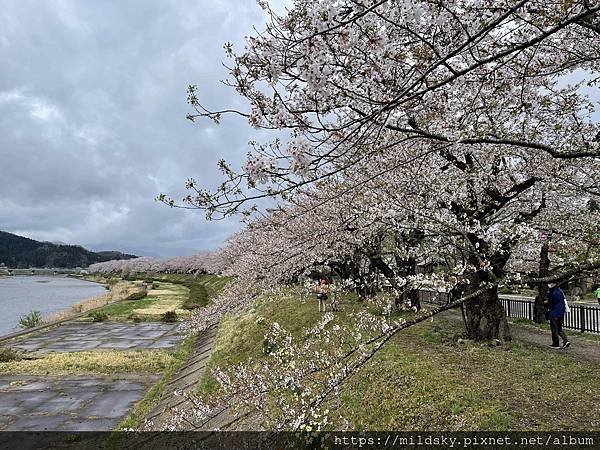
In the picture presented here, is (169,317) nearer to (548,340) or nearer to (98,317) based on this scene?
(98,317)

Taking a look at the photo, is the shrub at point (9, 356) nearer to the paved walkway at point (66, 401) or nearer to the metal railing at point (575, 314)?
the paved walkway at point (66, 401)

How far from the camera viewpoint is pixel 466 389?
748 centimetres

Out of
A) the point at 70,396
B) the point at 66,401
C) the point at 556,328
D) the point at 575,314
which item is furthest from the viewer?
the point at 575,314

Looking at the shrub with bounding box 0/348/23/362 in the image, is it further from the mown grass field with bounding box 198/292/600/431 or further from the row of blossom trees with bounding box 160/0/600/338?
the mown grass field with bounding box 198/292/600/431

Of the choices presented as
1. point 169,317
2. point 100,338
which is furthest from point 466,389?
point 169,317

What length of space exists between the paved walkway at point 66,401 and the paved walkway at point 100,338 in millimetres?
6626

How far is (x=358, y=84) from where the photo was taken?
5336 millimetres

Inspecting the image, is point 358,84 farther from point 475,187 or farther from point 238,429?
point 238,429

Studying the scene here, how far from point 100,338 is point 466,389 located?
2611 centimetres

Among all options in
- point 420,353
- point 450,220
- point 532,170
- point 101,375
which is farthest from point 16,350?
point 532,170

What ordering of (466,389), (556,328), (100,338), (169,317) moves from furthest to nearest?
(169,317)
(100,338)
(556,328)
(466,389)

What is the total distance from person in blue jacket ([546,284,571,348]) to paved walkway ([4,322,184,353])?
791 inches

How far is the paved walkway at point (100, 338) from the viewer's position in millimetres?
25759

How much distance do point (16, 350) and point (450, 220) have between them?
24277mm
